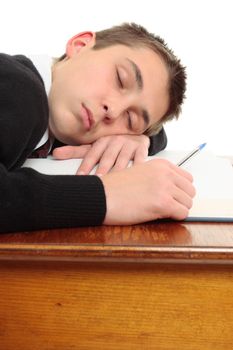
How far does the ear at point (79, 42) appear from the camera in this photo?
1.06 meters

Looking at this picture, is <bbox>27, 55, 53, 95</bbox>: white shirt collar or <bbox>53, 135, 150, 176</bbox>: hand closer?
<bbox>53, 135, 150, 176</bbox>: hand

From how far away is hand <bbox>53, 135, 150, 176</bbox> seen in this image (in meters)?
0.80

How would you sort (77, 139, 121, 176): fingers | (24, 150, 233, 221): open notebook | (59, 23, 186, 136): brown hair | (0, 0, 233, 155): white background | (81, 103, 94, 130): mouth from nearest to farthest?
1. (24, 150, 233, 221): open notebook
2. (77, 139, 121, 176): fingers
3. (81, 103, 94, 130): mouth
4. (59, 23, 186, 136): brown hair
5. (0, 0, 233, 155): white background

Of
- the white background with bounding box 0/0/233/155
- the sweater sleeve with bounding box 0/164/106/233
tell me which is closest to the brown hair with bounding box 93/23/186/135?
the white background with bounding box 0/0/233/155

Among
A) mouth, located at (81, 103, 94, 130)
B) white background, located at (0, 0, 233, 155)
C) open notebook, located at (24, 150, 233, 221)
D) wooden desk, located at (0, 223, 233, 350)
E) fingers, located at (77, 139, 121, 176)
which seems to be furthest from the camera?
white background, located at (0, 0, 233, 155)

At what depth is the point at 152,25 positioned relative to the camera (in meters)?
1.50

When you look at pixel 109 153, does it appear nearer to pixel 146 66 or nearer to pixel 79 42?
pixel 146 66

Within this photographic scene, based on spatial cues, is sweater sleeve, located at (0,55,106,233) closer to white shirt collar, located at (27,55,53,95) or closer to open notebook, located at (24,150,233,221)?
open notebook, located at (24,150,233,221)

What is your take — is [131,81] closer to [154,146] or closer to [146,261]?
[154,146]

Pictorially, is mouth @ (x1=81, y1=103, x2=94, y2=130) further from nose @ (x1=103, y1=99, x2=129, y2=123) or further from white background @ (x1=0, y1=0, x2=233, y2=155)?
white background @ (x1=0, y1=0, x2=233, y2=155)

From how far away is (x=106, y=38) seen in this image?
105cm

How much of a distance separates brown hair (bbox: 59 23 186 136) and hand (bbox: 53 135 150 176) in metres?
0.16

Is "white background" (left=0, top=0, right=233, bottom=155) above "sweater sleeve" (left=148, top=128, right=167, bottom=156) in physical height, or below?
above

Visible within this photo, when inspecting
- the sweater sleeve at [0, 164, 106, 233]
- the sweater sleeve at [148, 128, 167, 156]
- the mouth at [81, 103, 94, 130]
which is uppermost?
the sweater sleeve at [0, 164, 106, 233]
